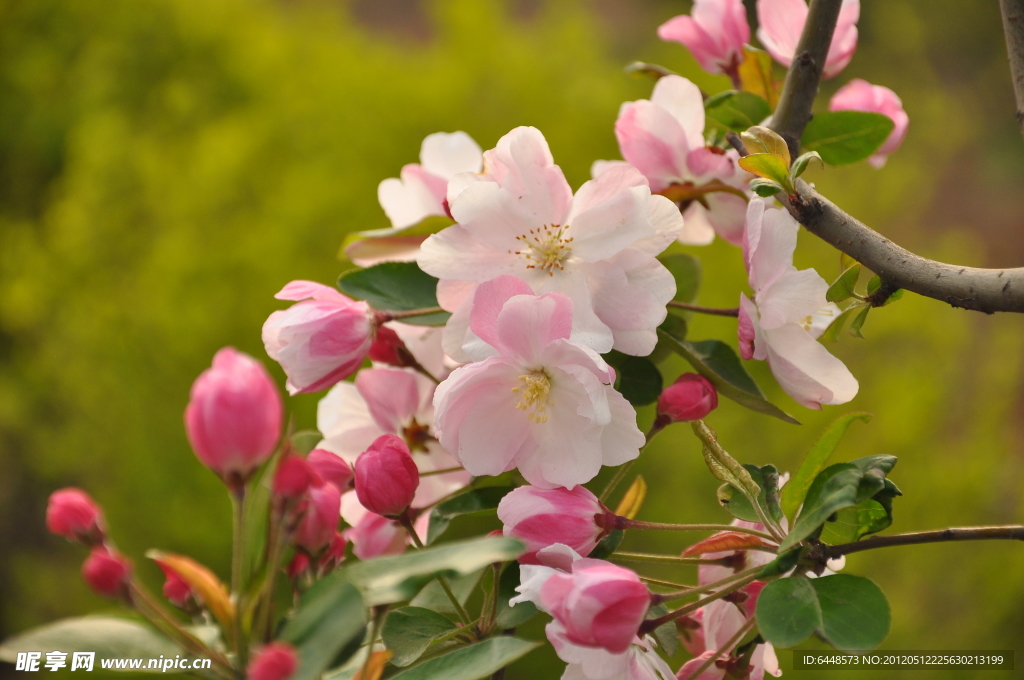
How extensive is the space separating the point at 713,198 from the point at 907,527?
1.72 meters

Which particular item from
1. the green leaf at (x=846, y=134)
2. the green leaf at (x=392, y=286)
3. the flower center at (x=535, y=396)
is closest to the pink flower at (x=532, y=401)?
the flower center at (x=535, y=396)

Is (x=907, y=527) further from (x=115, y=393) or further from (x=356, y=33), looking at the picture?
(x=356, y=33)

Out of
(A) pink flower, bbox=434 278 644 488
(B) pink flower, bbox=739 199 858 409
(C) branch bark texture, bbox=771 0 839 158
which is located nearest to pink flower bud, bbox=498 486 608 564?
(A) pink flower, bbox=434 278 644 488

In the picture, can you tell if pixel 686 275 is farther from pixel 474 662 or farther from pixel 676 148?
pixel 474 662

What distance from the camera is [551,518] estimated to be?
0.36m

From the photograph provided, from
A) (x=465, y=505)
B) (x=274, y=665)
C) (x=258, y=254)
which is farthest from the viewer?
(x=258, y=254)

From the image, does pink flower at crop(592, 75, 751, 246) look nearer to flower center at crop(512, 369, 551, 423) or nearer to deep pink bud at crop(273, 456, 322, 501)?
flower center at crop(512, 369, 551, 423)

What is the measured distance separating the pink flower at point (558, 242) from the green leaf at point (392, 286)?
7 centimetres

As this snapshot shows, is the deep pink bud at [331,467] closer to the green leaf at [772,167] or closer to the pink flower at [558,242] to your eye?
the pink flower at [558,242]

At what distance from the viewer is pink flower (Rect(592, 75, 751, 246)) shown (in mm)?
453

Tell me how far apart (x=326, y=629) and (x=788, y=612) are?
176 millimetres

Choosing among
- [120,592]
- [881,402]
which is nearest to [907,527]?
[881,402]

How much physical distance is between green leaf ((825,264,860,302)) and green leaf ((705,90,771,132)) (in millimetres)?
142

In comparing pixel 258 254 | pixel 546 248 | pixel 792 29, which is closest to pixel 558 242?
pixel 546 248
